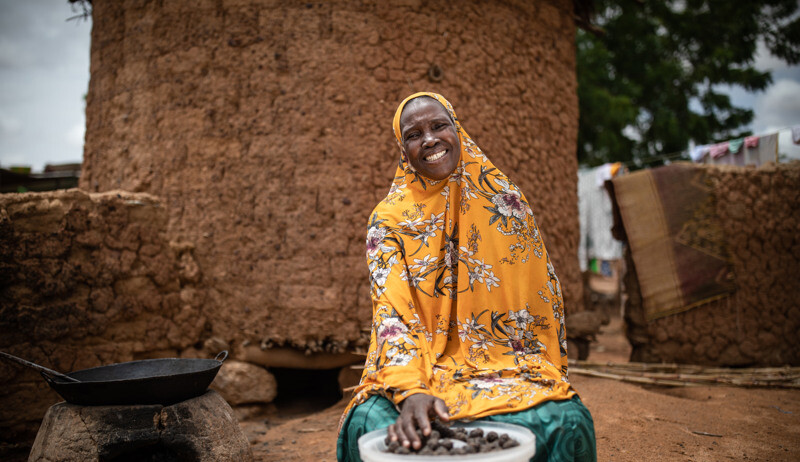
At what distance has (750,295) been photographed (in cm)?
474

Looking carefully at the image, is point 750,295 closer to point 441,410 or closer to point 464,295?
point 464,295

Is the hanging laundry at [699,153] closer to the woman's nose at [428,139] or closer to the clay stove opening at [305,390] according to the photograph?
the clay stove opening at [305,390]

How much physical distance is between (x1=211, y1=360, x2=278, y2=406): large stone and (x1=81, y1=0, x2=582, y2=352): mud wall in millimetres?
174

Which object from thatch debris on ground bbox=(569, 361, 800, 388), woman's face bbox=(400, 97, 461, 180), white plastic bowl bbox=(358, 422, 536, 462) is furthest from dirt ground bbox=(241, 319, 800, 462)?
woman's face bbox=(400, 97, 461, 180)

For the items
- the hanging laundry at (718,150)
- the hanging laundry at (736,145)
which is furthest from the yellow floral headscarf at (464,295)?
the hanging laundry at (718,150)

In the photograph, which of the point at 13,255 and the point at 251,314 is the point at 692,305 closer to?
the point at 251,314

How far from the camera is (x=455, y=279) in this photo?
1.95 metres

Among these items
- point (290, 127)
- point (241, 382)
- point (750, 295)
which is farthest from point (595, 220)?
point (241, 382)

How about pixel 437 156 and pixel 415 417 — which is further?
pixel 437 156

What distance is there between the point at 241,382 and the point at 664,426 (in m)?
2.99

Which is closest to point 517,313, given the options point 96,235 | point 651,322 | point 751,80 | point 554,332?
point 554,332

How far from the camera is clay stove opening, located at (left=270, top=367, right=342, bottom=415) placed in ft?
14.6

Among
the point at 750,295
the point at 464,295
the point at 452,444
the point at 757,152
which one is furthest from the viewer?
the point at 757,152

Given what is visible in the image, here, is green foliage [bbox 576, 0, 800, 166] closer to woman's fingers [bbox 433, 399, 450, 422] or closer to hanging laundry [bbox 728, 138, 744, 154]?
hanging laundry [bbox 728, 138, 744, 154]
